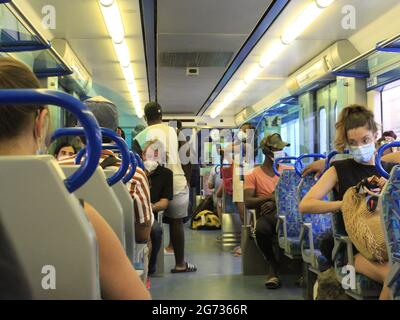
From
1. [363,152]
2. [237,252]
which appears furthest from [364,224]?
[237,252]

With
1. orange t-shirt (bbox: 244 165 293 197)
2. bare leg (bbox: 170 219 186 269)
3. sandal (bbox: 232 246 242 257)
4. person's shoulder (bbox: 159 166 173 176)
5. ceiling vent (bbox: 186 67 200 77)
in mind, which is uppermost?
ceiling vent (bbox: 186 67 200 77)

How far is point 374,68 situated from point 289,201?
2812 mm

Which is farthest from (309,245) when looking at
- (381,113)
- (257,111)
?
(257,111)

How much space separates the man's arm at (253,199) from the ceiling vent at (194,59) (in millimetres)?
3356

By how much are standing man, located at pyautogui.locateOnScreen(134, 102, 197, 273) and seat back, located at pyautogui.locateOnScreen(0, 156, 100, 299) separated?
3.51m

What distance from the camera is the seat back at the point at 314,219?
11.5ft

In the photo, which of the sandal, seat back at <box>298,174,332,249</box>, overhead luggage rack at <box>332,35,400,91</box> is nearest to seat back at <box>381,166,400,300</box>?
seat back at <box>298,174,332,249</box>

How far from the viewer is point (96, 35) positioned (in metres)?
6.38

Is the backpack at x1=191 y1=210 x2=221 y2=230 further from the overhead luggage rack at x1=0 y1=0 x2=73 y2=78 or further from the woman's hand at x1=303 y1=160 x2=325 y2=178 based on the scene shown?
the overhead luggage rack at x1=0 y1=0 x2=73 y2=78

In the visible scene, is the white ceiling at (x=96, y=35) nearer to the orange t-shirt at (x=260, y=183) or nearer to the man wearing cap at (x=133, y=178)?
the orange t-shirt at (x=260, y=183)

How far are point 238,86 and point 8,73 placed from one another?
383 inches

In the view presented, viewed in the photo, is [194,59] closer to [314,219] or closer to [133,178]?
[314,219]

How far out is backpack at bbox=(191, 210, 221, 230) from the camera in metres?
7.83

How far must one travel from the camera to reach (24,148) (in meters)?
0.91
